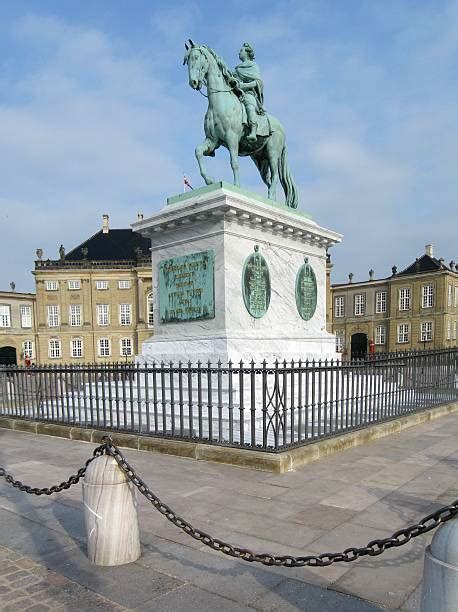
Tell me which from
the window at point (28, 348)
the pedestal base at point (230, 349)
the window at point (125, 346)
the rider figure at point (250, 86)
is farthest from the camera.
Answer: the window at point (125, 346)

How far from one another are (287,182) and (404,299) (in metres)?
61.1

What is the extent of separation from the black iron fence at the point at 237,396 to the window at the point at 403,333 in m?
58.0

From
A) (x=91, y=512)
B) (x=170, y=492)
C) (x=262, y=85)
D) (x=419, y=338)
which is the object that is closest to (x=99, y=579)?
(x=91, y=512)

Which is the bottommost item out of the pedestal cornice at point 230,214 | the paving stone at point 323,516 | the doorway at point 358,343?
the doorway at point 358,343

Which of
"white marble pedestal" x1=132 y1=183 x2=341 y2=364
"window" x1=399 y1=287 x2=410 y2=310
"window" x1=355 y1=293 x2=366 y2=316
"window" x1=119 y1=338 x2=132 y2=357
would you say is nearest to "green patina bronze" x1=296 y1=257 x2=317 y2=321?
"white marble pedestal" x1=132 y1=183 x2=341 y2=364

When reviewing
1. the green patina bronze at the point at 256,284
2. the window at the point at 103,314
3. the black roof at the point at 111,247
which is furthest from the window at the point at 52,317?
the green patina bronze at the point at 256,284

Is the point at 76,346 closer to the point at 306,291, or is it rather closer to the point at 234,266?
the point at 306,291

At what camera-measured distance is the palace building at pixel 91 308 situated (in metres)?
65.3

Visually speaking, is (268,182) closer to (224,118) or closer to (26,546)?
(224,118)

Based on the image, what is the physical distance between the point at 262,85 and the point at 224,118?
205 cm

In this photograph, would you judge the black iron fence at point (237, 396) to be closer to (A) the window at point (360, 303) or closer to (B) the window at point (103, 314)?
(B) the window at point (103, 314)

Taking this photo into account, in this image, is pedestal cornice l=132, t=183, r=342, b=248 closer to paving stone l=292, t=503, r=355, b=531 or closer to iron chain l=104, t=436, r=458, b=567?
paving stone l=292, t=503, r=355, b=531

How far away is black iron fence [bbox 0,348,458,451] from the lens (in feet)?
21.4

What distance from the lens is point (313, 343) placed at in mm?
10516
